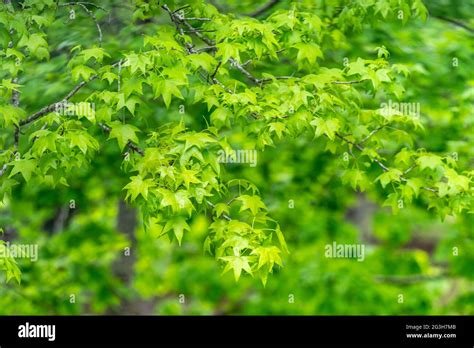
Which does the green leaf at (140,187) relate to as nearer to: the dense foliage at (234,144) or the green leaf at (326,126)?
the dense foliage at (234,144)

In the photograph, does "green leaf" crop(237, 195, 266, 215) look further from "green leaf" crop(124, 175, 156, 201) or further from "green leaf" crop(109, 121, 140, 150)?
"green leaf" crop(109, 121, 140, 150)

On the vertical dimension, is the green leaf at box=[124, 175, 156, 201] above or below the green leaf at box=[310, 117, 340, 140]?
below

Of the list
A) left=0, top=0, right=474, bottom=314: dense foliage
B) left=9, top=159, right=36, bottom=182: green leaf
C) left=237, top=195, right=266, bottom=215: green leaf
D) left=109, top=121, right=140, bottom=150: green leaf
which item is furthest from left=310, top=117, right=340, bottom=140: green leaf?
left=9, top=159, right=36, bottom=182: green leaf

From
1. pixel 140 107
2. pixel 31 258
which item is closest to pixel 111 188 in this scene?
pixel 31 258

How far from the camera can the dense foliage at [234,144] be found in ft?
20.2

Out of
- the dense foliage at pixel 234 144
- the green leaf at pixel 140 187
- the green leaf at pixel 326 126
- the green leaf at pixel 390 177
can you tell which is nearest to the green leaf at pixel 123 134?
the dense foliage at pixel 234 144

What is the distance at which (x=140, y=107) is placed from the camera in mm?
6762

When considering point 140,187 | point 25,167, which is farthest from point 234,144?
point 140,187

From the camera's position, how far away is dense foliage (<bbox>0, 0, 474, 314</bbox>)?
242 inches

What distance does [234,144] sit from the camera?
33.5ft

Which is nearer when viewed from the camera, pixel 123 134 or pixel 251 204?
pixel 251 204

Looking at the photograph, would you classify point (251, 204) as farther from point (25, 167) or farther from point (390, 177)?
point (25, 167)

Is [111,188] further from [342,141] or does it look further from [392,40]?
[342,141]
